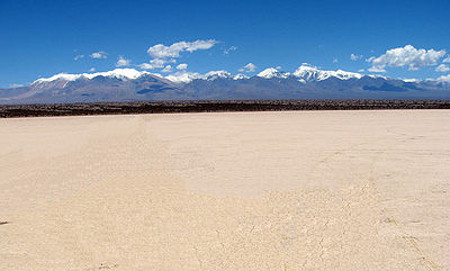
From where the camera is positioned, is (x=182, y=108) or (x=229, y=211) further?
(x=182, y=108)

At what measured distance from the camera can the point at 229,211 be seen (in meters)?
7.35

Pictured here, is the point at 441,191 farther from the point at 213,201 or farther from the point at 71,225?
the point at 71,225

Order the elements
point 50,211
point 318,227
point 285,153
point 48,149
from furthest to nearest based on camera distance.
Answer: point 48,149
point 285,153
point 50,211
point 318,227

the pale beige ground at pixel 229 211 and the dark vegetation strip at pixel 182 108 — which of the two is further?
the dark vegetation strip at pixel 182 108

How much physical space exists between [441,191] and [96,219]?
7.35 m

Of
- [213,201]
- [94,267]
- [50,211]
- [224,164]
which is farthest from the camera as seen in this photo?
[224,164]

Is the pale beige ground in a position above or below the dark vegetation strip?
below

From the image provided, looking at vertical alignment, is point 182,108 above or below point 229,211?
above

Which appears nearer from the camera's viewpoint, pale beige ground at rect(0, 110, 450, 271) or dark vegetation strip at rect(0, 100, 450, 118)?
pale beige ground at rect(0, 110, 450, 271)

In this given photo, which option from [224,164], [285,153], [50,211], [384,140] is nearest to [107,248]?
[50,211]

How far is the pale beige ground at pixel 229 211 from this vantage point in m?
5.41

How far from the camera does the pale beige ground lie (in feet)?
17.8

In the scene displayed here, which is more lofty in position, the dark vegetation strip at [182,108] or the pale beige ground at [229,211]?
the dark vegetation strip at [182,108]

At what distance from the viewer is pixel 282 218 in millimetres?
6828
